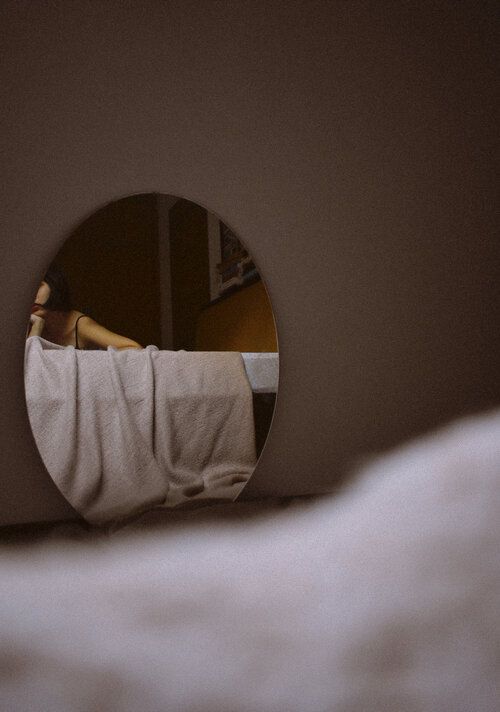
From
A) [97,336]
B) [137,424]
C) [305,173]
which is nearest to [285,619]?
[137,424]

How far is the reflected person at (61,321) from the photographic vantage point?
143 centimetres

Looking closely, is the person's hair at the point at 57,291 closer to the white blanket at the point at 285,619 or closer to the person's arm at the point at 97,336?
the person's arm at the point at 97,336

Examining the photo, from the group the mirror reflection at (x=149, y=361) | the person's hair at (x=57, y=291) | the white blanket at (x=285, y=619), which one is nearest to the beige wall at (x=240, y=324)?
the mirror reflection at (x=149, y=361)

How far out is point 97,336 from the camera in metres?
→ 1.46

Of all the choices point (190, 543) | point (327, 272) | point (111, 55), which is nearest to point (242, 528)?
point (190, 543)

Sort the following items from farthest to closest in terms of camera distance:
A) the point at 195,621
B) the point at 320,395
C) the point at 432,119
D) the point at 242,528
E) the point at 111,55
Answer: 1. the point at 432,119
2. the point at 320,395
3. the point at 111,55
4. the point at 242,528
5. the point at 195,621

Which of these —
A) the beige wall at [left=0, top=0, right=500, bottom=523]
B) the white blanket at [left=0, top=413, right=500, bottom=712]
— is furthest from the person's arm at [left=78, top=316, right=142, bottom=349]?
the white blanket at [left=0, top=413, right=500, bottom=712]

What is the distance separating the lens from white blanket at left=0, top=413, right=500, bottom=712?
0.65 m

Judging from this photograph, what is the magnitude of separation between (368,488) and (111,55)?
1.39 metres

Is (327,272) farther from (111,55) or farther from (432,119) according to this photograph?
(111,55)

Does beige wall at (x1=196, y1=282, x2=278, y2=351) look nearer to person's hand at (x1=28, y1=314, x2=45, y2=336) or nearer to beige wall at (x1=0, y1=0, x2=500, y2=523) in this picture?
beige wall at (x1=0, y1=0, x2=500, y2=523)

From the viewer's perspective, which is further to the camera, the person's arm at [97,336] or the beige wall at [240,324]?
Result: the beige wall at [240,324]

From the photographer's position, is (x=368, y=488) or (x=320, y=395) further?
(x=320, y=395)

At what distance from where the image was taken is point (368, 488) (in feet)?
5.25
